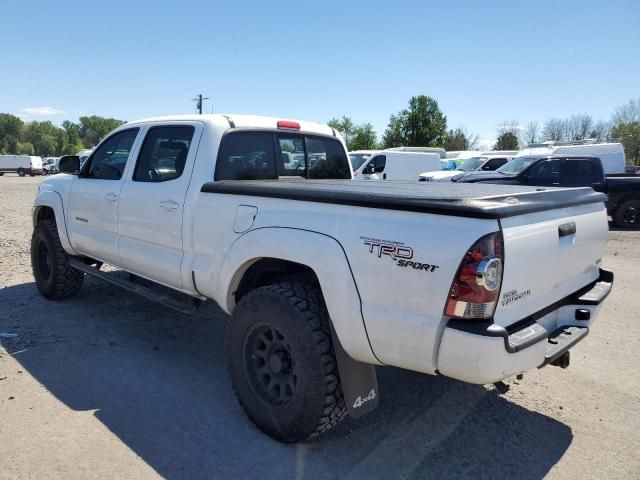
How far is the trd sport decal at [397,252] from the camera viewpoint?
228cm

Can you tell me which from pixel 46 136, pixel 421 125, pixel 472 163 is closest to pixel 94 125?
pixel 46 136

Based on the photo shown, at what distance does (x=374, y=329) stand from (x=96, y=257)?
3.55m

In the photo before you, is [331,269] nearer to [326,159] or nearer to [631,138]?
[326,159]

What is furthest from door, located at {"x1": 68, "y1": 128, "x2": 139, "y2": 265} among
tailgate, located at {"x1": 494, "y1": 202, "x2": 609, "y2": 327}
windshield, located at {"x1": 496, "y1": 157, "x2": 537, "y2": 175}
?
windshield, located at {"x1": 496, "y1": 157, "x2": 537, "y2": 175}

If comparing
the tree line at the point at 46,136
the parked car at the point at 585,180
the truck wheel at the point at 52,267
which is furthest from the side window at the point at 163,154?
the tree line at the point at 46,136

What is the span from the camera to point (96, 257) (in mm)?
4957

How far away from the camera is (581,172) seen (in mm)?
12805

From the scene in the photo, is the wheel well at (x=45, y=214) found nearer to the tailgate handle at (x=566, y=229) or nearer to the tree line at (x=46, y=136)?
the tailgate handle at (x=566, y=229)

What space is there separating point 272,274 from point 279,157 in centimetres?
132

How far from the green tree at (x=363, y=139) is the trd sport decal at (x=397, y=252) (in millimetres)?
57312

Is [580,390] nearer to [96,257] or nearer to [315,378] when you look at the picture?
[315,378]

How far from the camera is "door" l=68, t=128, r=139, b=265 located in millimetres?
4521

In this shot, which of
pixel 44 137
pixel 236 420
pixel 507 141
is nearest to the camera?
pixel 236 420

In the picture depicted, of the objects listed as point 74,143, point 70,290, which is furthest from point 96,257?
point 74,143
